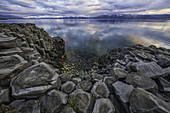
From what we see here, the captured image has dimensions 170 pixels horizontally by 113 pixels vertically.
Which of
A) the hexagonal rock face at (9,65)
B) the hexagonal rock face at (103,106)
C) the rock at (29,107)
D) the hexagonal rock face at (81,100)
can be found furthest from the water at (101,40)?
the rock at (29,107)

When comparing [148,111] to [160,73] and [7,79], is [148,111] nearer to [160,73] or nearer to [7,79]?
[160,73]

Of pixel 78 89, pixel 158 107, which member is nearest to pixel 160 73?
pixel 158 107

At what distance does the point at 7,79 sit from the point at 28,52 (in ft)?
15.3

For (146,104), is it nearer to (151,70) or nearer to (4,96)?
(151,70)

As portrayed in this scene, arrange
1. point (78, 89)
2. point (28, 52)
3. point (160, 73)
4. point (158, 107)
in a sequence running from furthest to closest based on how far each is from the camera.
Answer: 1. point (28, 52)
2. point (160, 73)
3. point (78, 89)
4. point (158, 107)

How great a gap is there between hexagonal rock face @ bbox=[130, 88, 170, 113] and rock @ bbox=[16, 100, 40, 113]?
155 inches

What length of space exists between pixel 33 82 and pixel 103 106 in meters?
3.55

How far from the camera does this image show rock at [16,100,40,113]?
2.63m

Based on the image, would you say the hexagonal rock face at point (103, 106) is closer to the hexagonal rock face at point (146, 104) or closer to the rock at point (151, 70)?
the hexagonal rock face at point (146, 104)

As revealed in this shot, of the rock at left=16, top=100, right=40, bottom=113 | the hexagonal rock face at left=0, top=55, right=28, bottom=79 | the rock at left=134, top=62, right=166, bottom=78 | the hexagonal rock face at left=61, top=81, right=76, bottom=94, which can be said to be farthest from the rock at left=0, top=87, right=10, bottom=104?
the rock at left=134, top=62, right=166, bottom=78

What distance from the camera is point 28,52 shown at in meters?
6.92

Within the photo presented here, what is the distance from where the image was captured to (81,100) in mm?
3486

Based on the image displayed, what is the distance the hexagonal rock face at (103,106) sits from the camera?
3103mm

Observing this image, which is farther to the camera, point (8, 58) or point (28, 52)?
point (28, 52)
